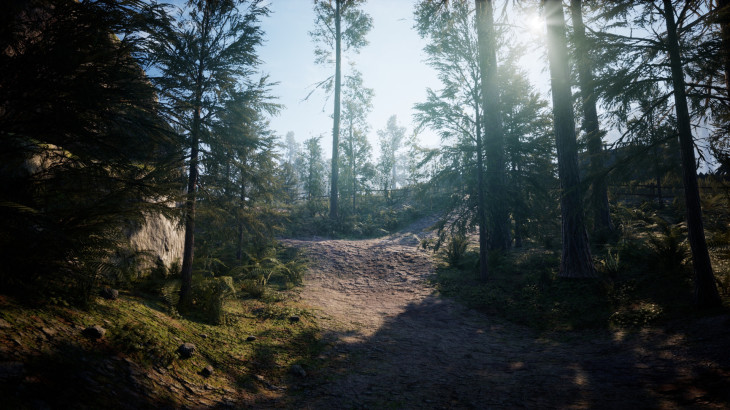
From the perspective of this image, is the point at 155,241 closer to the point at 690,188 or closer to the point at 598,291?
the point at 598,291

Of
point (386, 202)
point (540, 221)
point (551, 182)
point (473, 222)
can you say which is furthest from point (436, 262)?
point (386, 202)

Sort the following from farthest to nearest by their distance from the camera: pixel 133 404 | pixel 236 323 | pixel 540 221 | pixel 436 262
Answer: pixel 436 262, pixel 540 221, pixel 236 323, pixel 133 404

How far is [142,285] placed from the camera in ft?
20.7

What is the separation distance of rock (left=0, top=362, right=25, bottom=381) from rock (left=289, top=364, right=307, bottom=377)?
3133mm

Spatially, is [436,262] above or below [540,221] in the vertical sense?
below

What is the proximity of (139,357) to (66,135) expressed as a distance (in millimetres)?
2859

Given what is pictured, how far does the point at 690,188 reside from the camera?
5.97 meters

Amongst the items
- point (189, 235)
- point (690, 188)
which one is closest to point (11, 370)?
point (189, 235)

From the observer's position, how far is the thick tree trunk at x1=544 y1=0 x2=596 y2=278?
8.73 metres

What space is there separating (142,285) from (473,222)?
31.4 ft

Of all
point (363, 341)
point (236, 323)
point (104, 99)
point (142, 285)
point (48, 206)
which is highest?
point (104, 99)

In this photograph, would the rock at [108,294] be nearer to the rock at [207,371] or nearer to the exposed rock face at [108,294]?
the exposed rock face at [108,294]

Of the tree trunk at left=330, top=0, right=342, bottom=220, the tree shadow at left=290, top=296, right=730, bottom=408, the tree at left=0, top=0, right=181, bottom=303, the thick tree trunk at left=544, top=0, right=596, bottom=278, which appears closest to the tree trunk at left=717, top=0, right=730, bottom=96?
the thick tree trunk at left=544, top=0, right=596, bottom=278

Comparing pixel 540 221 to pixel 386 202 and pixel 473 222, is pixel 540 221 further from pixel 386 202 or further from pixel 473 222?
pixel 386 202
